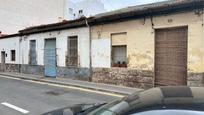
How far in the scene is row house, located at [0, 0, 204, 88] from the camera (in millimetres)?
10266

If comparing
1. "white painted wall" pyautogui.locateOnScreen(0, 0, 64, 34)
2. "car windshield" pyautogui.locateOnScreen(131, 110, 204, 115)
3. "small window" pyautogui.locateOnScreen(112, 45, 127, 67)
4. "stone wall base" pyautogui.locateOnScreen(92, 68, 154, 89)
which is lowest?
"stone wall base" pyautogui.locateOnScreen(92, 68, 154, 89)

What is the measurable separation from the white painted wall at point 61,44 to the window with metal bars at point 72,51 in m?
0.32

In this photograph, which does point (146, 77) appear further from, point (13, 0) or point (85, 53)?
point (13, 0)

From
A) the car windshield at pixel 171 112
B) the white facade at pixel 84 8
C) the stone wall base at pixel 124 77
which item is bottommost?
the stone wall base at pixel 124 77

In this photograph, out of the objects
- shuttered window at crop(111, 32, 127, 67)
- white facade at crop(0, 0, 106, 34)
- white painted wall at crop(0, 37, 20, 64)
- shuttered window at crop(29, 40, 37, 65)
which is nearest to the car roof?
shuttered window at crop(111, 32, 127, 67)

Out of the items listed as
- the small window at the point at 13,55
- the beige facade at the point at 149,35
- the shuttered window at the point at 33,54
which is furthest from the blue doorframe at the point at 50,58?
the small window at the point at 13,55

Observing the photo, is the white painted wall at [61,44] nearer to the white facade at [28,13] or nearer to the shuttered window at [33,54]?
the shuttered window at [33,54]

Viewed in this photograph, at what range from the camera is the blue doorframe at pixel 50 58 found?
58.6ft

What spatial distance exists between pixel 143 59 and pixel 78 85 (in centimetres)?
385

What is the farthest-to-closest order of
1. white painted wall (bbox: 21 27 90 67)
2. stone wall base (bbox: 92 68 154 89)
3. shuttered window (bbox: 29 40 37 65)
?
shuttered window (bbox: 29 40 37 65) < white painted wall (bbox: 21 27 90 67) < stone wall base (bbox: 92 68 154 89)

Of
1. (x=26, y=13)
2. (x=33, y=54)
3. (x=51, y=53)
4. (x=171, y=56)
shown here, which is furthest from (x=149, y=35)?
(x=26, y=13)

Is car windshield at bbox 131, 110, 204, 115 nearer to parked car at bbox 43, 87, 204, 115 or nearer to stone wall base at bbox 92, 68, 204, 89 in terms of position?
parked car at bbox 43, 87, 204, 115

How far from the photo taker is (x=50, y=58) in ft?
59.7

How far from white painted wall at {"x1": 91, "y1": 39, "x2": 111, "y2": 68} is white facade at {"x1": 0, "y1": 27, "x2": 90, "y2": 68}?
57 cm
